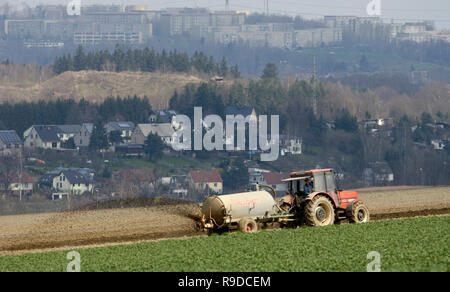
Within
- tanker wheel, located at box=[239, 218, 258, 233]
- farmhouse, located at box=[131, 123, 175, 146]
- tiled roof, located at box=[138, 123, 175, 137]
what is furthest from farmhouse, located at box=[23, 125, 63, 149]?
tanker wheel, located at box=[239, 218, 258, 233]

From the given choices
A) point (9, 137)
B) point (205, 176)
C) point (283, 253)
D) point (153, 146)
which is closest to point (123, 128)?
A: point (153, 146)

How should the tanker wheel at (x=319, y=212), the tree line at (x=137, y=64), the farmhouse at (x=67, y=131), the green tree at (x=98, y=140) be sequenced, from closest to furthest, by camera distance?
the tanker wheel at (x=319, y=212) → the green tree at (x=98, y=140) → the farmhouse at (x=67, y=131) → the tree line at (x=137, y=64)

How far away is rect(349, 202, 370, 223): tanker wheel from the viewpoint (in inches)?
1261

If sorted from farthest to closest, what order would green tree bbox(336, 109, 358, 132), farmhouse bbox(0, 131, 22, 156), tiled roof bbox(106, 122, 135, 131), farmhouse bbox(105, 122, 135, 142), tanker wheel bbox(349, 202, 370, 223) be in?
1. tiled roof bbox(106, 122, 135, 131)
2. farmhouse bbox(105, 122, 135, 142)
3. green tree bbox(336, 109, 358, 132)
4. farmhouse bbox(0, 131, 22, 156)
5. tanker wheel bbox(349, 202, 370, 223)

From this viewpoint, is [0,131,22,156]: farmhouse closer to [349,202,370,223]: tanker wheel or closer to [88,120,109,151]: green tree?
[88,120,109,151]: green tree

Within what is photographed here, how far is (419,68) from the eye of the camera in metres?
196

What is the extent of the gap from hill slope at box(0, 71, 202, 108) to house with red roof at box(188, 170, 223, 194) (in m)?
35.3

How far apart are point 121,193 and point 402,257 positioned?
249 feet

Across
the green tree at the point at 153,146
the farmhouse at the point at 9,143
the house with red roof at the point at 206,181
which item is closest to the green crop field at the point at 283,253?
the house with red roof at the point at 206,181

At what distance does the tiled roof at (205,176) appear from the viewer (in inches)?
3994

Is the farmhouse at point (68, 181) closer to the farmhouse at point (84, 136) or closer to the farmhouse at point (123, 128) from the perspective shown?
the farmhouse at point (84, 136)

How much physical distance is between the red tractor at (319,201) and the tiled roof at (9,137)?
90.4 m
